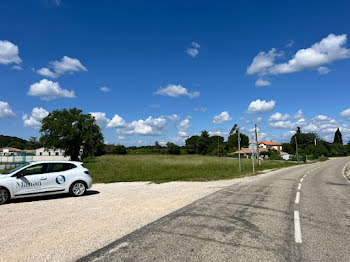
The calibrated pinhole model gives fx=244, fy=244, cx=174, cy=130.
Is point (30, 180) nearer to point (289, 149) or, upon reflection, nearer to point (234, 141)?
point (289, 149)

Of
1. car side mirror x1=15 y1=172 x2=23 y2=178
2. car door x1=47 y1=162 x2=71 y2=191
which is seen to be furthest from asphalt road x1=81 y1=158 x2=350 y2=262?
car side mirror x1=15 y1=172 x2=23 y2=178

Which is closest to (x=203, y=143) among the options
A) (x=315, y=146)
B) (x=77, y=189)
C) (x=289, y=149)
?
(x=289, y=149)

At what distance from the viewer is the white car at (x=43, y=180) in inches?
342

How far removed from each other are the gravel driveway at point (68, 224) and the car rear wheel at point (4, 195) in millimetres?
258

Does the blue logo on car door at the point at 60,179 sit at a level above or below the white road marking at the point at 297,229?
above

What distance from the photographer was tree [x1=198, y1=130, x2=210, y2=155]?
109 m

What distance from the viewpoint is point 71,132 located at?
148 ft

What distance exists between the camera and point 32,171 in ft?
30.1

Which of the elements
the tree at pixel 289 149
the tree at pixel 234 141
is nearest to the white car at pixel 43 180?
the tree at pixel 289 149

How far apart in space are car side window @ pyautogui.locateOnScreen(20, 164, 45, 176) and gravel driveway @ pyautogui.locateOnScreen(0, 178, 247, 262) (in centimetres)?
105

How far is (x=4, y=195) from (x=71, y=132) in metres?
38.7

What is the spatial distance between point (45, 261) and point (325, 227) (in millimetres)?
5707

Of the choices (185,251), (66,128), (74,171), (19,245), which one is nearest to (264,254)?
(185,251)

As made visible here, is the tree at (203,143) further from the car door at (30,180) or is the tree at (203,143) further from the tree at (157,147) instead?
the car door at (30,180)
